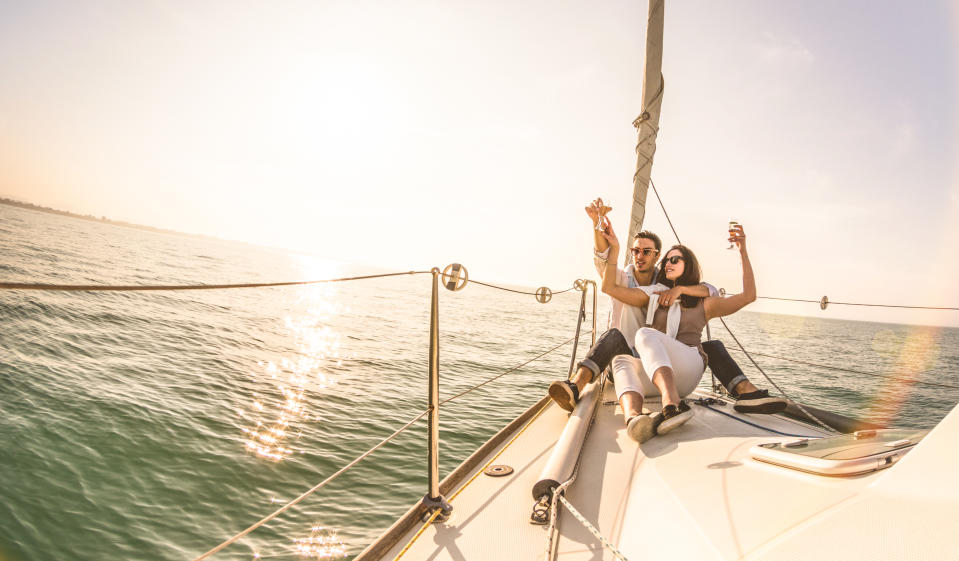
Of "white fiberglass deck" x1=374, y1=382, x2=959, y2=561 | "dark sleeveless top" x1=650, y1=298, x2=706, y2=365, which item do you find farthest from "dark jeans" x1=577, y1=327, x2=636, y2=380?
"white fiberglass deck" x1=374, y1=382, x2=959, y2=561

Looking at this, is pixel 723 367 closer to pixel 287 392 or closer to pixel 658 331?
pixel 658 331

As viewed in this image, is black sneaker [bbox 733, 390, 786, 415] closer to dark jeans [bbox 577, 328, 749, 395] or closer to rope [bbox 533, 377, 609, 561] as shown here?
dark jeans [bbox 577, 328, 749, 395]

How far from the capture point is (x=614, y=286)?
135 inches

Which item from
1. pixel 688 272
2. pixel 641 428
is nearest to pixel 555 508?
pixel 641 428

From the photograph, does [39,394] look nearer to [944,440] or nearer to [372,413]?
[372,413]

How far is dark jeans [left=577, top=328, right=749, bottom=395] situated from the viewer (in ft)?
10.5

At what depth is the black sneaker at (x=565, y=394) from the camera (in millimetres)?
2943

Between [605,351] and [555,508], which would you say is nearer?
[555,508]

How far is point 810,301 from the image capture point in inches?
186

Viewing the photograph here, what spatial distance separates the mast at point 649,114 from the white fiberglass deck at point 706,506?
2.50 m

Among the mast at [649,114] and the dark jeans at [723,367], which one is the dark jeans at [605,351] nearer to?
the dark jeans at [723,367]

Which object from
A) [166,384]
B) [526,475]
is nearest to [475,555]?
[526,475]

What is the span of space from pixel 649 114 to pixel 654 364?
9.85 feet

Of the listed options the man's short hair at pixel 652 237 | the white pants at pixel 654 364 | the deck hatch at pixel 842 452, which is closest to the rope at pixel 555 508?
the white pants at pixel 654 364
